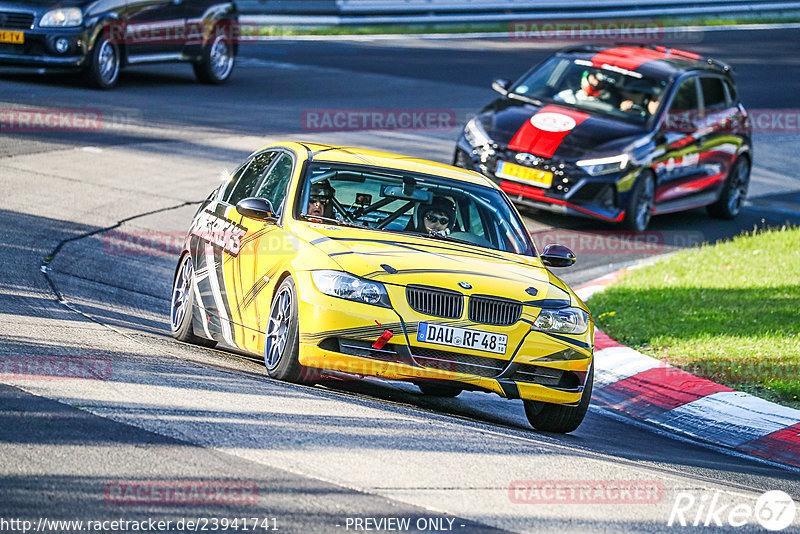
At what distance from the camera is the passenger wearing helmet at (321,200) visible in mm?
8570

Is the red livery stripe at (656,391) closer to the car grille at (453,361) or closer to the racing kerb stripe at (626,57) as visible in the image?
the car grille at (453,361)

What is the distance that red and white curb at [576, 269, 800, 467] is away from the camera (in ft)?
28.0

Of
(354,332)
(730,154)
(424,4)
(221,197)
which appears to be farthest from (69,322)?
(424,4)

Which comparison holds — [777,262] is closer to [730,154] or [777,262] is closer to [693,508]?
[730,154]

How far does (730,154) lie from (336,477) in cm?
1287

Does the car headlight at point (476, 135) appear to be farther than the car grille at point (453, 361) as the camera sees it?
Yes

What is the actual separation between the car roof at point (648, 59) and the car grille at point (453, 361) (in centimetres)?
991

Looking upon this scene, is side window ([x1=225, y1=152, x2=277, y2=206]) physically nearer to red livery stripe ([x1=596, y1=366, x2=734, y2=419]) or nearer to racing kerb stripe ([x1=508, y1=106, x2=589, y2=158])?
red livery stripe ([x1=596, y1=366, x2=734, y2=419])

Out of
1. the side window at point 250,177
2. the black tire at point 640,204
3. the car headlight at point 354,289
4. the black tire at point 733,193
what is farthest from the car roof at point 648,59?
the car headlight at point 354,289

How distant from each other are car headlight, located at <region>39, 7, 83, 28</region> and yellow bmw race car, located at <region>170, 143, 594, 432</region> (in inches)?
379

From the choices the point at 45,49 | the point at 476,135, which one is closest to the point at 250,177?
the point at 476,135

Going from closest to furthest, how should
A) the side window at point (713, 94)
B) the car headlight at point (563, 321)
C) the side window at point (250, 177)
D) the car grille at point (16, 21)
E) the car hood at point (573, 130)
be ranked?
the car headlight at point (563, 321) → the side window at point (250, 177) → the car hood at point (573, 130) → the side window at point (713, 94) → the car grille at point (16, 21)

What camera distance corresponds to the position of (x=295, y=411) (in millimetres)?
6727

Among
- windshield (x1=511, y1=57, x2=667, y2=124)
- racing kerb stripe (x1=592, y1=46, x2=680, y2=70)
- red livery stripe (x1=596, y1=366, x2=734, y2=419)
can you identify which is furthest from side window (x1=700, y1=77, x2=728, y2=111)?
red livery stripe (x1=596, y1=366, x2=734, y2=419)
